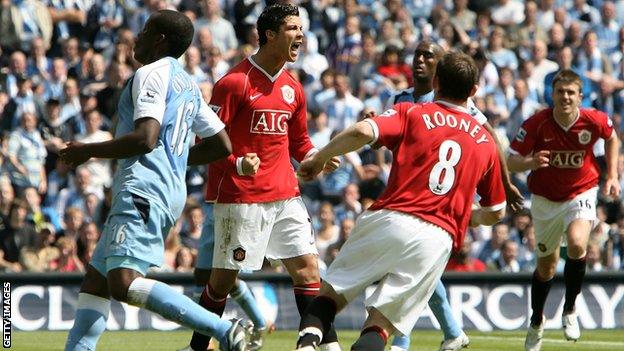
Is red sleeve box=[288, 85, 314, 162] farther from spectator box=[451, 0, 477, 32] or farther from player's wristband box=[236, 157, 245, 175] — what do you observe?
spectator box=[451, 0, 477, 32]

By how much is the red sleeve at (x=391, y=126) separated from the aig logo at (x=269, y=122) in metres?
2.16

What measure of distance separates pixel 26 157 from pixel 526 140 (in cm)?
814

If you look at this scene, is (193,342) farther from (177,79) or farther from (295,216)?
(177,79)

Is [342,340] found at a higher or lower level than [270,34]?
lower

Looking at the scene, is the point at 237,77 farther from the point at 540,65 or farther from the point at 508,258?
the point at 540,65

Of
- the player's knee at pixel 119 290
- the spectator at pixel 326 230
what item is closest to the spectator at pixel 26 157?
the spectator at pixel 326 230

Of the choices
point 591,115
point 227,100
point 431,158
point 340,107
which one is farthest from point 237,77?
point 340,107

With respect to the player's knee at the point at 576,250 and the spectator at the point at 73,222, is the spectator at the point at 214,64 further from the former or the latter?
the player's knee at the point at 576,250

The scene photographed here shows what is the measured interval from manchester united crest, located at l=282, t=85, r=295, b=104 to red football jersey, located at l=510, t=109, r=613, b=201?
10.5ft

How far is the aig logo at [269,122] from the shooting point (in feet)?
34.8

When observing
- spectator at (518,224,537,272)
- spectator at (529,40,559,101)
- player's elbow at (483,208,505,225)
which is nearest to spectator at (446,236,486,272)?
spectator at (518,224,537,272)

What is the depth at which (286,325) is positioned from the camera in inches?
634

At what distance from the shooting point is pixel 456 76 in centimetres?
870

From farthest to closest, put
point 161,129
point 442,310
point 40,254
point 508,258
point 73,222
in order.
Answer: point 508,258 < point 73,222 < point 40,254 < point 442,310 < point 161,129
